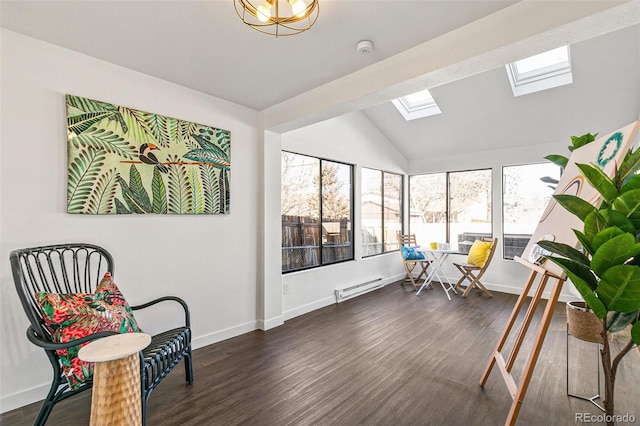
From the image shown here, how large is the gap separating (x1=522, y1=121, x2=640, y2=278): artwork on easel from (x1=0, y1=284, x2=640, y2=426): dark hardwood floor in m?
1.07

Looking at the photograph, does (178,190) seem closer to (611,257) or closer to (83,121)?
(83,121)

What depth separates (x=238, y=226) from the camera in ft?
11.2

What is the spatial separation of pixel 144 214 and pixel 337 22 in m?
2.22

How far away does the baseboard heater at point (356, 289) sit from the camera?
15.0 ft

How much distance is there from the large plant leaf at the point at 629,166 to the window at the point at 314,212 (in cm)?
321

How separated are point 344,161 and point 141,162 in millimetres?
2959

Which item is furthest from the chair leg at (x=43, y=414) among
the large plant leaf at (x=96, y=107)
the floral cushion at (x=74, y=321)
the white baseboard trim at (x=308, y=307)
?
the white baseboard trim at (x=308, y=307)

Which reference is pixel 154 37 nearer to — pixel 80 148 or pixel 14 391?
pixel 80 148

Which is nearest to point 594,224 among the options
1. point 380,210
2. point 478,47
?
point 478,47

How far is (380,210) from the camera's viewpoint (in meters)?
5.71

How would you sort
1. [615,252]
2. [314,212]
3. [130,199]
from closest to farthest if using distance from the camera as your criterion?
[615,252], [130,199], [314,212]

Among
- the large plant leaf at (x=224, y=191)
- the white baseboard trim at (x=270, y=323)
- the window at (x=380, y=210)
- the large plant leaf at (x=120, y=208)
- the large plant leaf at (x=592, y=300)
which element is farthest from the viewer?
the window at (x=380, y=210)

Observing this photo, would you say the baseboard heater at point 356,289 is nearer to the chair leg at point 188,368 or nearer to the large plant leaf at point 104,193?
the chair leg at point 188,368

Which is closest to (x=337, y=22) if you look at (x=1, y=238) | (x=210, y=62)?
(x=210, y=62)
